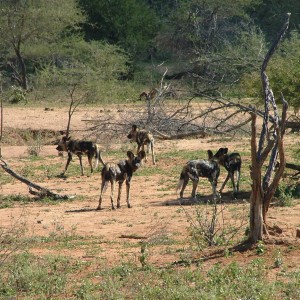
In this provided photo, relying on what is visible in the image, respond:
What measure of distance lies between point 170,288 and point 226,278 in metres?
0.70

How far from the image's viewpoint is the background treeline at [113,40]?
3541 cm

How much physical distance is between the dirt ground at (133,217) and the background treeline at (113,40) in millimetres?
11075

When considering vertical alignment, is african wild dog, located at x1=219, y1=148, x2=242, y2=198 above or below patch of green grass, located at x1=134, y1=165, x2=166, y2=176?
above

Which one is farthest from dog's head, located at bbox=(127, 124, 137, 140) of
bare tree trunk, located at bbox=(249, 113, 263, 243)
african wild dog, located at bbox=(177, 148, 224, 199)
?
bare tree trunk, located at bbox=(249, 113, 263, 243)

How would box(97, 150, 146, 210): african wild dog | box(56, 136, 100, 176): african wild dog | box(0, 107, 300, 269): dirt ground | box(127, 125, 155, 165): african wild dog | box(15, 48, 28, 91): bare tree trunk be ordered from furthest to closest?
box(15, 48, 28, 91): bare tree trunk → box(127, 125, 155, 165): african wild dog → box(56, 136, 100, 176): african wild dog → box(97, 150, 146, 210): african wild dog → box(0, 107, 300, 269): dirt ground

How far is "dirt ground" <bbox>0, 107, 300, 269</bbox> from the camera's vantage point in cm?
1099

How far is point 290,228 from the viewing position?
500 inches

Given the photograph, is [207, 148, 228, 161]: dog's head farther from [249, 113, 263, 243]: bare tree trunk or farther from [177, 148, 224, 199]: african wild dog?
Result: [249, 113, 263, 243]: bare tree trunk

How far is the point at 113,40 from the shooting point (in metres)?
43.0

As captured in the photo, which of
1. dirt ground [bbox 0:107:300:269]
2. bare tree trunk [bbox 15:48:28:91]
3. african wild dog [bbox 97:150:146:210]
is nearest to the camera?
dirt ground [bbox 0:107:300:269]

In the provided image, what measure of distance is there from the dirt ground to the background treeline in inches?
436

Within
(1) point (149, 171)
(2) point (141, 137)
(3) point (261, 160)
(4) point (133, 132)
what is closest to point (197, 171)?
(1) point (149, 171)

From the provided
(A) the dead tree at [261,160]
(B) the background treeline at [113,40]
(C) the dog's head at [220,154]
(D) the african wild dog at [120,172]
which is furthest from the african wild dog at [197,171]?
(B) the background treeline at [113,40]

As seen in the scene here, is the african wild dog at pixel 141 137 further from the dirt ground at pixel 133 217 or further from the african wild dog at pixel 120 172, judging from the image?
the african wild dog at pixel 120 172
